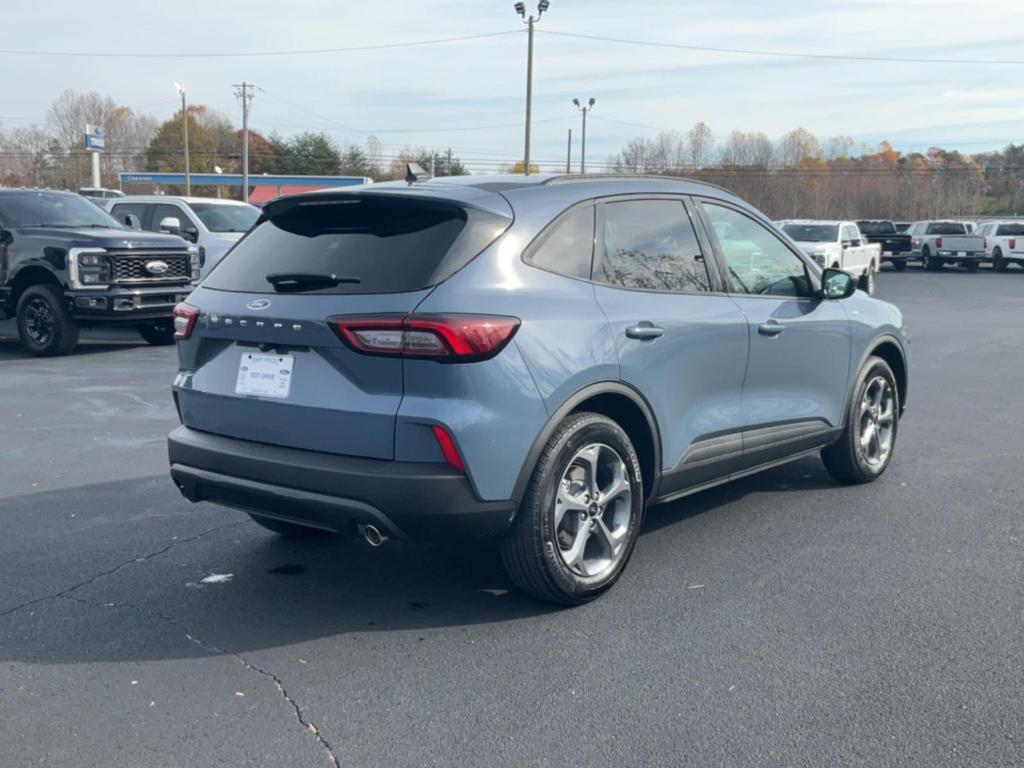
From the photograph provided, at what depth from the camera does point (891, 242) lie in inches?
1607

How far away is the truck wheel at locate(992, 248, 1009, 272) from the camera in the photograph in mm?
38500

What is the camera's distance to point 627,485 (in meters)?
4.61

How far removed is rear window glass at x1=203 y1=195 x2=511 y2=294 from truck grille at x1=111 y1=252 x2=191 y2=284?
8.95 meters

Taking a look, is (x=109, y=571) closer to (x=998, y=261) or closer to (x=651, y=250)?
(x=651, y=250)

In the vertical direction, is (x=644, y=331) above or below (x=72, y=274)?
above

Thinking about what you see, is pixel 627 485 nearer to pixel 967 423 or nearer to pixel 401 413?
pixel 401 413

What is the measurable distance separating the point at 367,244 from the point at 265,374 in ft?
2.16

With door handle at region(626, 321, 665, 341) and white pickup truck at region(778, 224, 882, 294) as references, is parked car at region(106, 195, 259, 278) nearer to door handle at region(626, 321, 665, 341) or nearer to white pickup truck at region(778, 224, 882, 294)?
door handle at region(626, 321, 665, 341)

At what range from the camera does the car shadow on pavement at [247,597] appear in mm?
4102

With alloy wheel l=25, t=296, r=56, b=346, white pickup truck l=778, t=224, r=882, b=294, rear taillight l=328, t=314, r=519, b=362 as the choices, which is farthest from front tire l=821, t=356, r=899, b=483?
white pickup truck l=778, t=224, r=882, b=294

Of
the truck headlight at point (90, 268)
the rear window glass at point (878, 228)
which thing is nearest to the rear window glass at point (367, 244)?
the truck headlight at point (90, 268)

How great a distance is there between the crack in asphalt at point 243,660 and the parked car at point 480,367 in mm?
515

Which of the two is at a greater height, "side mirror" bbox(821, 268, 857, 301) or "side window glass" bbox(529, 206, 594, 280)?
"side window glass" bbox(529, 206, 594, 280)

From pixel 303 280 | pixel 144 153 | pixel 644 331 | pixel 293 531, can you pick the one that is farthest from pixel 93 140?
pixel 644 331
